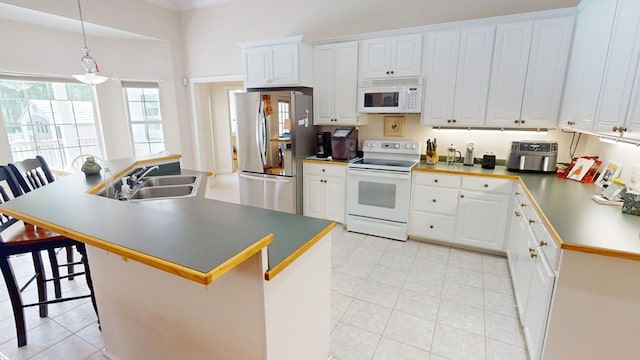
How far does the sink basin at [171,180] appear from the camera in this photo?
284 centimetres

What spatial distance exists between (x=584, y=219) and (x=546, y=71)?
1.89 metres

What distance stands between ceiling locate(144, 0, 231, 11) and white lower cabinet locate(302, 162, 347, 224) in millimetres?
3251

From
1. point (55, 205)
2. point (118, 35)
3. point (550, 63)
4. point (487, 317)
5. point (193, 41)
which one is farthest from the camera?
point (193, 41)

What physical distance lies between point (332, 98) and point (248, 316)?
3.24 metres

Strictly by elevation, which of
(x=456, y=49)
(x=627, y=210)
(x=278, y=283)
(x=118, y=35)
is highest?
(x=118, y=35)

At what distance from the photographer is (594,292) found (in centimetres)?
147

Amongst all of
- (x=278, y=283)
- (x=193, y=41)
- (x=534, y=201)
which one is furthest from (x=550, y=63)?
(x=193, y=41)

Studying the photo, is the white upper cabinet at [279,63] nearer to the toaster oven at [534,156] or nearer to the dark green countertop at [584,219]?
the toaster oven at [534,156]

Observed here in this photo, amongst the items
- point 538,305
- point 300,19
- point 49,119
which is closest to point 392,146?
point 300,19

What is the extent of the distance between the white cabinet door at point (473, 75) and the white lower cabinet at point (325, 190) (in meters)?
1.53

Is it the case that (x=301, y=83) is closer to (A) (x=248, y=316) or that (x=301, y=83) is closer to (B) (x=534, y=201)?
(B) (x=534, y=201)

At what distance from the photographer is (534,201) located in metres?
2.12

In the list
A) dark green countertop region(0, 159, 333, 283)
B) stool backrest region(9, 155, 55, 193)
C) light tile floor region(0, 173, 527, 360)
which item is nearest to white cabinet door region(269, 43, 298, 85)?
light tile floor region(0, 173, 527, 360)

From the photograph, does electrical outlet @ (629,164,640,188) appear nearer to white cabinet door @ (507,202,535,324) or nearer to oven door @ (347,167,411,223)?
white cabinet door @ (507,202,535,324)
